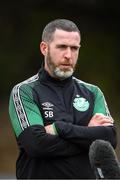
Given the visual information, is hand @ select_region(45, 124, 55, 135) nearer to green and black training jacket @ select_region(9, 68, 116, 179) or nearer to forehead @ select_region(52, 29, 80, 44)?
green and black training jacket @ select_region(9, 68, 116, 179)

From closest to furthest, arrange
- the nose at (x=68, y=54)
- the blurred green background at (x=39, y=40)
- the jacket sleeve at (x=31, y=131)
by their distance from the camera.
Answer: the jacket sleeve at (x=31, y=131), the nose at (x=68, y=54), the blurred green background at (x=39, y=40)

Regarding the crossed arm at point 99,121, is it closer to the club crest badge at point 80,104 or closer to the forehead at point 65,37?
the club crest badge at point 80,104

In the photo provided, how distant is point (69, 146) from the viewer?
3945 millimetres

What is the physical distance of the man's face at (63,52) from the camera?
4.07 m

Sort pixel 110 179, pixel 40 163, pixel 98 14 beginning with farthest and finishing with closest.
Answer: pixel 98 14
pixel 40 163
pixel 110 179

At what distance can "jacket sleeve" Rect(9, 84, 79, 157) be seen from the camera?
3.90 m

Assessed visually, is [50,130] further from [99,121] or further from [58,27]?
[58,27]

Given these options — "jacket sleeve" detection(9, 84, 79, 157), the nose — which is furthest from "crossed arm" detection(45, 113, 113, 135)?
the nose

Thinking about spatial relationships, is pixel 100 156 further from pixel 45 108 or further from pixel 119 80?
pixel 119 80

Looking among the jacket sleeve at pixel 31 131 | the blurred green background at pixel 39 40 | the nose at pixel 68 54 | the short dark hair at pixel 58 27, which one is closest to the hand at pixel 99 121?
the jacket sleeve at pixel 31 131

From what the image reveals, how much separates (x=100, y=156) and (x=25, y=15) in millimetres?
9199

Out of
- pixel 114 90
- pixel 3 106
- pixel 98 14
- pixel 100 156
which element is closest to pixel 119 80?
pixel 114 90

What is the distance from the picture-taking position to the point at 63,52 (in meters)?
4.06

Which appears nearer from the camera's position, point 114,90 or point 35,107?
point 35,107
